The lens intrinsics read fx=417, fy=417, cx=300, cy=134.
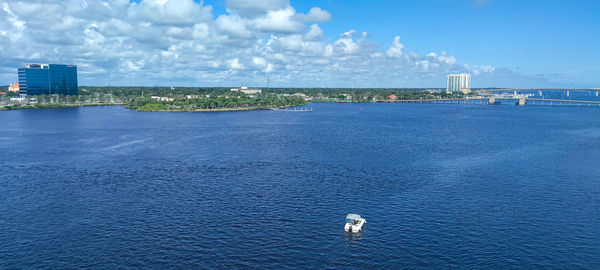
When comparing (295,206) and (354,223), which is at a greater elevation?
(354,223)

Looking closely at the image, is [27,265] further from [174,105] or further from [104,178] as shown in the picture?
[174,105]

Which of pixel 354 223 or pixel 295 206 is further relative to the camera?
pixel 295 206

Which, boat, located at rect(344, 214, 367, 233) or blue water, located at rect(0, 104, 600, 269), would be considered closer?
blue water, located at rect(0, 104, 600, 269)

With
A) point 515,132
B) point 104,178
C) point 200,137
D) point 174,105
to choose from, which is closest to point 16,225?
point 104,178

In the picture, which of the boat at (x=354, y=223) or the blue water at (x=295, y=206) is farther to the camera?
the boat at (x=354, y=223)
